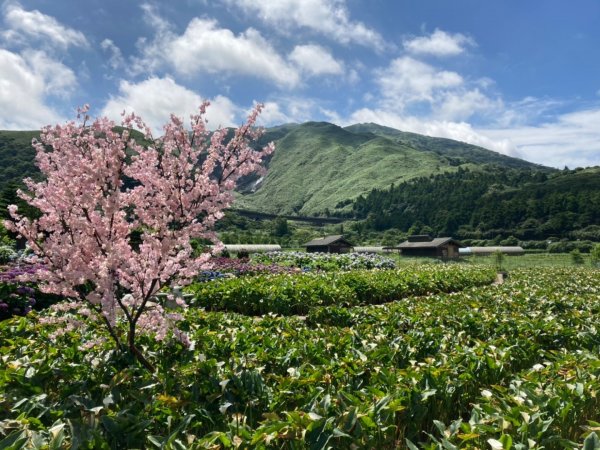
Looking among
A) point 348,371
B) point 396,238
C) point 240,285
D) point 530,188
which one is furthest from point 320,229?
point 348,371

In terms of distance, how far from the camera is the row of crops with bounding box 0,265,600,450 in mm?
3643

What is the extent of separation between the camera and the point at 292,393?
15.3 ft

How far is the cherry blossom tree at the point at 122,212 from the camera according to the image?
17.1 ft

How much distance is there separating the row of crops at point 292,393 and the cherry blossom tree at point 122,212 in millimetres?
878

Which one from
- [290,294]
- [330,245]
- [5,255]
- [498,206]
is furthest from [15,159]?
[290,294]

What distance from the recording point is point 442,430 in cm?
383

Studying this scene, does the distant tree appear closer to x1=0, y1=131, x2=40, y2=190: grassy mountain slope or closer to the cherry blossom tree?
x1=0, y1=131, x2=40, y2=190: grassy mountain slope

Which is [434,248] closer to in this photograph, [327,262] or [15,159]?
[327,262]

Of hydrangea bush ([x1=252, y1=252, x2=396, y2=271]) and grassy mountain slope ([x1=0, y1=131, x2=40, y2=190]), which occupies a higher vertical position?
grassy mountain slope ([x1=0, y1=131, x2=40, y2=190])

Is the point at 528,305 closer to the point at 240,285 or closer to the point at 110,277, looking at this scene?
the point at 240,285

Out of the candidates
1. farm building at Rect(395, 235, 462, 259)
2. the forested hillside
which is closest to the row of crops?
farm building at Rect(395, 235, 462, 259)

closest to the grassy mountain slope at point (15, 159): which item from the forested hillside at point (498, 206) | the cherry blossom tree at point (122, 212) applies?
the forested hillside at point (498, 206)

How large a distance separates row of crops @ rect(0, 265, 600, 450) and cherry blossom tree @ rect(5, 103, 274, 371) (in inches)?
34.6

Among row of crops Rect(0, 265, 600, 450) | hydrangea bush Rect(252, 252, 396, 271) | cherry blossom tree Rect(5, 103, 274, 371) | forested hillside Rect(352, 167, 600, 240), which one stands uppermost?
forested hillside Rect(352, 167, 600, 240)
